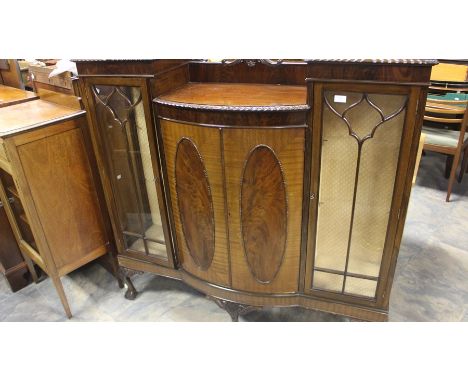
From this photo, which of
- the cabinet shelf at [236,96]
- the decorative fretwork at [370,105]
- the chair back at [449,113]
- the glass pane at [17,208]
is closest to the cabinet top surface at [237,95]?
the cabinet shelf at [236,96]

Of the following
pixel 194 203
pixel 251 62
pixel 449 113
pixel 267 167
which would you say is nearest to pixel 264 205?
pixel 267 167

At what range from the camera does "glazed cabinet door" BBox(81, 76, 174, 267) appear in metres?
1.30

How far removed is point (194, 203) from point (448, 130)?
1.90 metres

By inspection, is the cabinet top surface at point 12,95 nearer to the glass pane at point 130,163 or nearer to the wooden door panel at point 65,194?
the wooden door panel at point 65,194

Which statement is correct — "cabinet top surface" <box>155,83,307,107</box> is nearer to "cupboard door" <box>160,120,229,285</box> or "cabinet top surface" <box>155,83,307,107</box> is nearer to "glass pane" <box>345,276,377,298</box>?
"cupboard door" <box>160,120,229,285</box>

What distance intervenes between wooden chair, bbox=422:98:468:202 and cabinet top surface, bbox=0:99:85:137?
1979mm

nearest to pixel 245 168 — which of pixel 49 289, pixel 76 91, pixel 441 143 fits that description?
pixel 76 91

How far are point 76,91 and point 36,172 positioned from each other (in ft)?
1.09

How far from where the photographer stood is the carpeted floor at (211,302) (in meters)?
1.63

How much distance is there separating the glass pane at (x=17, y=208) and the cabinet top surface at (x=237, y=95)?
0.83 m

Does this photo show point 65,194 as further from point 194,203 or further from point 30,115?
point 194,203

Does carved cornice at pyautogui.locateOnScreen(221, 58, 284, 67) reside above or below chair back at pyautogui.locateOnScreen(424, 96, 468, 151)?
above

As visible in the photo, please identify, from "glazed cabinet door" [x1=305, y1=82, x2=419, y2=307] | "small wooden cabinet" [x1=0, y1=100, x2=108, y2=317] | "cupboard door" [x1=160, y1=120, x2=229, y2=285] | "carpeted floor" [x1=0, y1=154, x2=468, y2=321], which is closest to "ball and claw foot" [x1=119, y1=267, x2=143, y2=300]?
"carpeted floor" [x1=0, y1=154, x2=468, y2=321]

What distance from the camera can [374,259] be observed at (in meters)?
1.26
